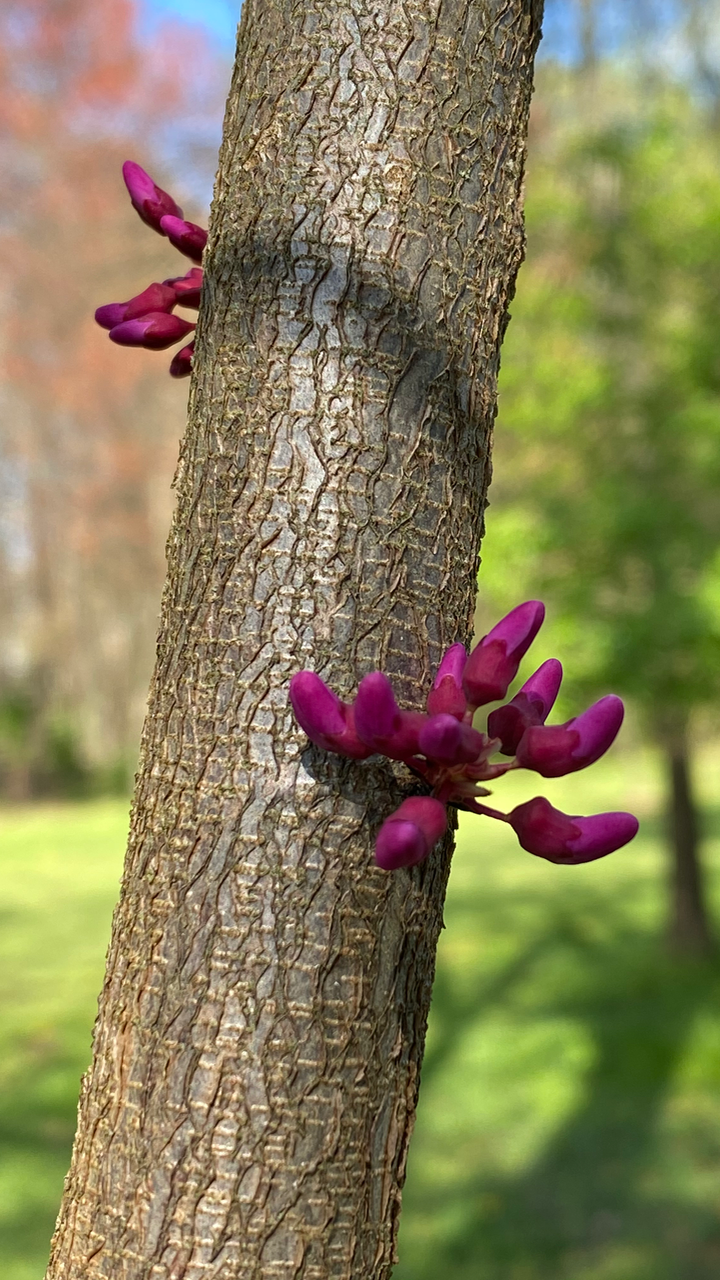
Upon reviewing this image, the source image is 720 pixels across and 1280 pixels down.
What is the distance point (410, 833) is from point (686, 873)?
8.04 metres

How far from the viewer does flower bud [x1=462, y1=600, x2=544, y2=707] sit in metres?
1.05

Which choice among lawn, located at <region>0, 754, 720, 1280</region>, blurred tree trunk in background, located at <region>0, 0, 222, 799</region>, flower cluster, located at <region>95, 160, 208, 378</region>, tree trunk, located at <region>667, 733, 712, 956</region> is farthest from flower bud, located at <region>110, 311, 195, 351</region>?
blurred tree trunk in background, located at <region>0, 0, 222, 799</region>

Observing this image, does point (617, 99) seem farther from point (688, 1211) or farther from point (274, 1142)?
point (274, 1142)

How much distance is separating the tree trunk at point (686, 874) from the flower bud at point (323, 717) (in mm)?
7771

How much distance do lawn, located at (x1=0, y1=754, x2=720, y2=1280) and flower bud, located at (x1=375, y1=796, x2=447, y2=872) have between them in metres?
4.41

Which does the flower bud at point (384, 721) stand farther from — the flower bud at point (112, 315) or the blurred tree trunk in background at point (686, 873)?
the blurred tree trunk in background at point (686, 873)

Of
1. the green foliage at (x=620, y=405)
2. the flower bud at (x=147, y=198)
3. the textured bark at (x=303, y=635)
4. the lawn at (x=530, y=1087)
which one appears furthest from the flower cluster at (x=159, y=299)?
the green foliage at (x=620, y=405)

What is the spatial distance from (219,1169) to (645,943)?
27.9ft

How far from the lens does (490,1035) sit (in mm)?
7367

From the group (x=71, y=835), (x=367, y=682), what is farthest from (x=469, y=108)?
(x=71, y=835)

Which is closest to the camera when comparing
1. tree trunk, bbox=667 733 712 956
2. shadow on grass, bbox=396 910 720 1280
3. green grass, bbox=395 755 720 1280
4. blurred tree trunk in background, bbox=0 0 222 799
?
shadow on grass, bbox=396 910 720 1280

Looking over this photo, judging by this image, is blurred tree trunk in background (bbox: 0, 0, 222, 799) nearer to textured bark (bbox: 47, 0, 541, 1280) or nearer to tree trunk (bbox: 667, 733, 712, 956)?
tree trunk (bbox: 667, 733, 712, 956)

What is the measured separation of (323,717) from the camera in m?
1.01

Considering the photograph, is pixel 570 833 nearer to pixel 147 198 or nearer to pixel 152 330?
pixel 152 330
